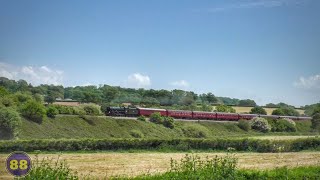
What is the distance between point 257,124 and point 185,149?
44.4 meters

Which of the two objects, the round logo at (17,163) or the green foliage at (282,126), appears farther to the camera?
the green foliage at (282,126)

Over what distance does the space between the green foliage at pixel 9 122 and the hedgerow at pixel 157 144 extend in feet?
36.7

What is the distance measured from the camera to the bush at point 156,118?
71.3m

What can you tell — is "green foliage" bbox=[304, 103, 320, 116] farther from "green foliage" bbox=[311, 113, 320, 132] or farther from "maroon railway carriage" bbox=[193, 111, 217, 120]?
"maroon railway carriage" bbox=[193, 111, 217, 120]

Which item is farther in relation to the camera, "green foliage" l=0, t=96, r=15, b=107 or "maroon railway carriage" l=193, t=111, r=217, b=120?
"maroon railway carriage" l=193, t=111, r=217, b=120

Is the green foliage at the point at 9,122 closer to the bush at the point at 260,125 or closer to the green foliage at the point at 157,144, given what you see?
the green foliage at the point at 157,144

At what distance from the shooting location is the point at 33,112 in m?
54.8

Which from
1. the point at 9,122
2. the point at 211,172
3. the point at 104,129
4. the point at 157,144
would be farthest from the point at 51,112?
the point at 211,172

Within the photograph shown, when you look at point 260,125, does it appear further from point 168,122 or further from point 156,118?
point 156,118

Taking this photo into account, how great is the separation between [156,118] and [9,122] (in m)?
30.4

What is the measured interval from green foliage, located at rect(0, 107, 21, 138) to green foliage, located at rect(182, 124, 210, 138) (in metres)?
30.3

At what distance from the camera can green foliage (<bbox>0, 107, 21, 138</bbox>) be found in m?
47.7

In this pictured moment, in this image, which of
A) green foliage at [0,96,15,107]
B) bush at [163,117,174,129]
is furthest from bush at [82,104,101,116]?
green foliage at [0,96,15,107]

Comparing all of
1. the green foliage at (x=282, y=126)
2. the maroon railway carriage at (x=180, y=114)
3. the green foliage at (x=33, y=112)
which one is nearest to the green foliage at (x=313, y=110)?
the green foliage at (x=282, y=126)
